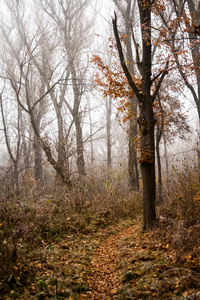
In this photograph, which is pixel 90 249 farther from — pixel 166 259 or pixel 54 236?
pixel 166 259

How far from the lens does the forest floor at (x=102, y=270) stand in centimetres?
328

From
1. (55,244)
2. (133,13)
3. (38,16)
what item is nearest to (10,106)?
(38,16)

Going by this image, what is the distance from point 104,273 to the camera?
14.2ft

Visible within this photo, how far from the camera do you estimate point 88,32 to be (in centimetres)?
1288

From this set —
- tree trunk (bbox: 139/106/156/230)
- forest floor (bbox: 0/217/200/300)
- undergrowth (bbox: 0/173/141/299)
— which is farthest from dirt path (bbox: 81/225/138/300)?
tree trunk (bbox: 139/106/156/230)

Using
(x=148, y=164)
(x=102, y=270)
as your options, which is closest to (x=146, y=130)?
(x=148, y=164)

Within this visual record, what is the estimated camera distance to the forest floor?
3.28m

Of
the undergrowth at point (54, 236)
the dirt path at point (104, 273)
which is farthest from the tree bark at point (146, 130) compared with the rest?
the undergrowth at point (54, 236)

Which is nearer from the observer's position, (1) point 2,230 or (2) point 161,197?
(1) point 2,230

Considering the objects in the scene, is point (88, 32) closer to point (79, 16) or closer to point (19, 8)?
point (79, 16)

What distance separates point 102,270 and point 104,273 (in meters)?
0.13

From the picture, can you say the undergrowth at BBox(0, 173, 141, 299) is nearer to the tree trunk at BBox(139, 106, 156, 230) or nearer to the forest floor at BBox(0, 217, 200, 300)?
the forest floor at BBox(0, 217, 200, 300)

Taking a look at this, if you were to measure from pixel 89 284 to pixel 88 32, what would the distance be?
1234 centimetres

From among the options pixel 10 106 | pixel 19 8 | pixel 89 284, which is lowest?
pixel 89 284
